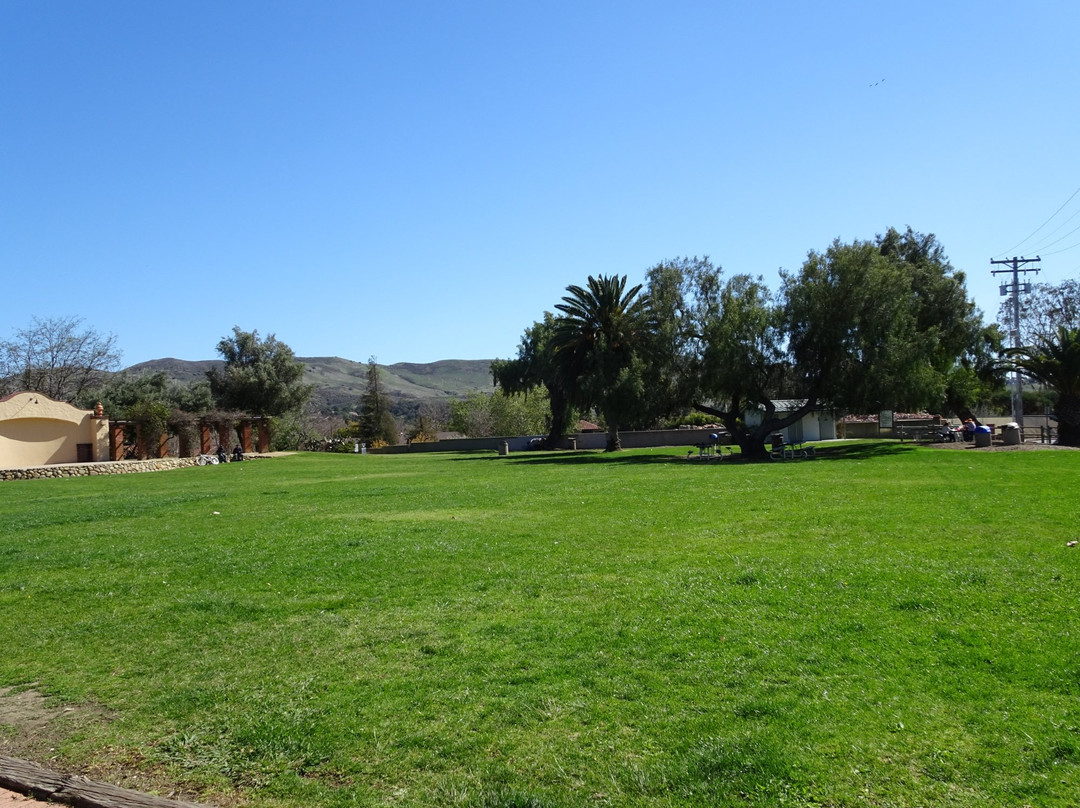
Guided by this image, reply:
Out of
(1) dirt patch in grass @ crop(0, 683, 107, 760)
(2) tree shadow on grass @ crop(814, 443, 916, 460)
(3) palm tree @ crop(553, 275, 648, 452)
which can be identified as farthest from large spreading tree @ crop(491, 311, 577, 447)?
(1) dirt patch in grass @ crop(0, 683, 107, 760)

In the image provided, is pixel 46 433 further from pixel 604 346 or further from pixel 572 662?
pixel 572 662

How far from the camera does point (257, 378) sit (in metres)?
71.6

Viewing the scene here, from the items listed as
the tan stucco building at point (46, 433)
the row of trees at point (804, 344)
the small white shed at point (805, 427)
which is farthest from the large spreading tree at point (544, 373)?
the tan stucco building at point (46, 433)

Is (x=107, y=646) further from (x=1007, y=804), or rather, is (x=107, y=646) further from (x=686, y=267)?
(x=686, y=267)

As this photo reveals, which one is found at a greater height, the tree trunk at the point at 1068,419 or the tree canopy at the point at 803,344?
the tree canopy at the point at 803,344

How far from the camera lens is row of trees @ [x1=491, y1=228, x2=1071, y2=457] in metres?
35.5

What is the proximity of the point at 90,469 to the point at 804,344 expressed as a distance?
3547 centimetres

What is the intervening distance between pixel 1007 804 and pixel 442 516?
12243 millimetres

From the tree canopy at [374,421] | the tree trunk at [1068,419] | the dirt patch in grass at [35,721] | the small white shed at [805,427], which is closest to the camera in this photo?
the dirt patch in grass at [35,721]

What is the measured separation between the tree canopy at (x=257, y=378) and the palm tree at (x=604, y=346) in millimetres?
31187

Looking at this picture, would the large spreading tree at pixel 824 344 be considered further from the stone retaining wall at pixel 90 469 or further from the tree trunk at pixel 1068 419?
the stone retaining wall at pixel 90 469

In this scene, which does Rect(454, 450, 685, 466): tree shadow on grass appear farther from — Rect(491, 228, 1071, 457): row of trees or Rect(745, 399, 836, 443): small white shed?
Rect(745, 399, 836, 443): small white shed

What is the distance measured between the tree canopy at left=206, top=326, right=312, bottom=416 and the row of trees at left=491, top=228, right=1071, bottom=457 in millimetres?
36020

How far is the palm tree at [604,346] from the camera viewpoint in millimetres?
39875
